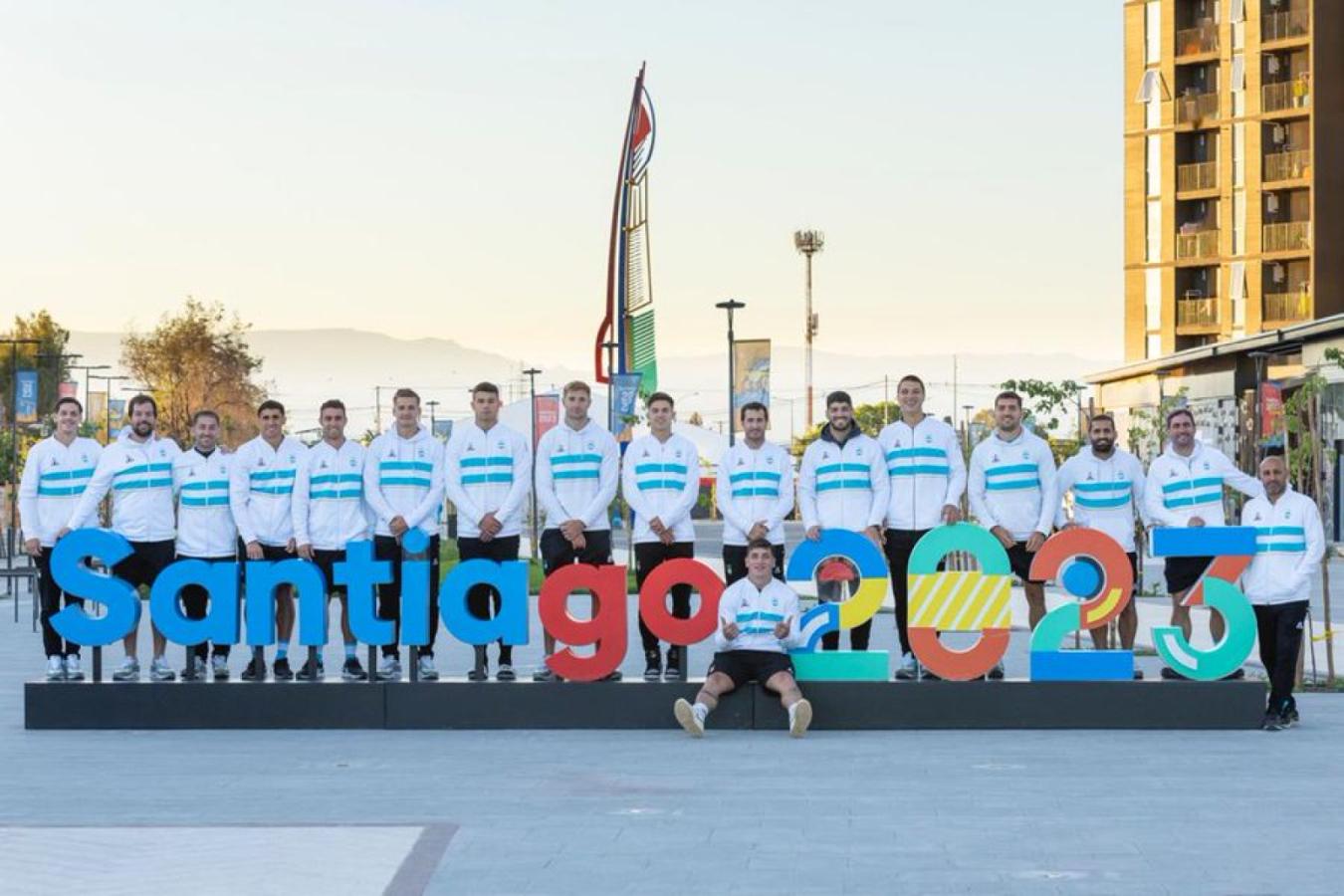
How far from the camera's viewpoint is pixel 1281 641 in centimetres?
1490

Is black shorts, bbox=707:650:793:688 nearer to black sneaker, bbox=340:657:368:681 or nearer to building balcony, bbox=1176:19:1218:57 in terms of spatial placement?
black sneaker, bbox=340:657:368:681

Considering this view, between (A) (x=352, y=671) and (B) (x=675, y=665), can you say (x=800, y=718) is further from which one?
(A) (x=352, y=671)

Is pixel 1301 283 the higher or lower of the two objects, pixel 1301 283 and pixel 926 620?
the higher

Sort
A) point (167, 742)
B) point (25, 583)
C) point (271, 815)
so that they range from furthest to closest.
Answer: point (25, 583) → point (167, 742) → point (271, 815)

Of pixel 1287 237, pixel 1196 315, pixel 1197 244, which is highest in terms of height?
pixel 1197 244

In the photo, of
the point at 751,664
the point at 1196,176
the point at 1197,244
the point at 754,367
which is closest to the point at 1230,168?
the point at 1196,176

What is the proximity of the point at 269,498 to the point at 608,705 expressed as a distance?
3209 mm

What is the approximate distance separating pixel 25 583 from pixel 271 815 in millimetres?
30872

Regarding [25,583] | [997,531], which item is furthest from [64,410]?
[25,583]

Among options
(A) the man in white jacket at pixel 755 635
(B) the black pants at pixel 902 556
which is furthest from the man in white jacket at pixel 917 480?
(A) the man in white jacket at pixel 755 635

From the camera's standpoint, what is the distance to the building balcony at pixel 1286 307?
248ft

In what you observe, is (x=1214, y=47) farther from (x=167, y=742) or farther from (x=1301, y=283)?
(x=167, y=742)

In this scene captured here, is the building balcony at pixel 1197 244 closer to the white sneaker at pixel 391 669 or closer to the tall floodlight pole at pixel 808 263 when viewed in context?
the tall floodlight pole at pixel 808 263

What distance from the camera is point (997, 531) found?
1594 cm
